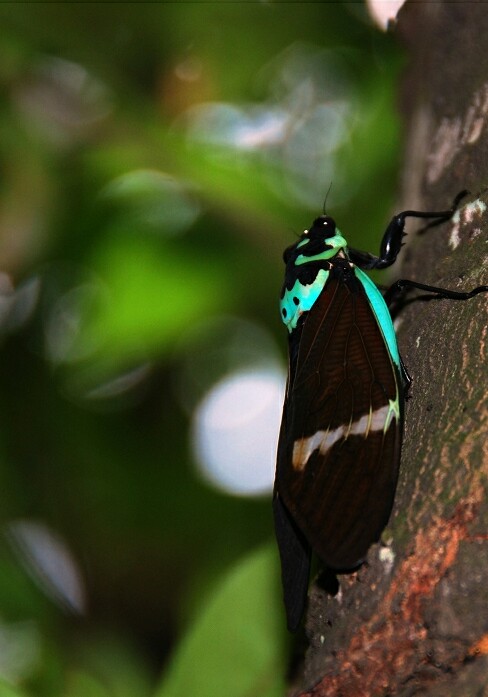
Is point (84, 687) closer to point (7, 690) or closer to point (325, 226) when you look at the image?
point (7, 690)

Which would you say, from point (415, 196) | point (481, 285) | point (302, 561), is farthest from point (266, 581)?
point (415, 196)

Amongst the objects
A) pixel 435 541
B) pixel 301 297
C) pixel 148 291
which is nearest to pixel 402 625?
pixel 435 541

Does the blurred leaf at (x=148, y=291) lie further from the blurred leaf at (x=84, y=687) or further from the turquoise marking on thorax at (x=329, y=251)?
the blurred leaf at (x=84, y=687)

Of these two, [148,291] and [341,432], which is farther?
[148,291]

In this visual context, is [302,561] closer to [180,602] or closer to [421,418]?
[421,418]

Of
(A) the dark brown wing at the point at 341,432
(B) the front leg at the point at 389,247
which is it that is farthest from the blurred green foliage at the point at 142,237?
(A) the dark brown wing at the point at 341,432

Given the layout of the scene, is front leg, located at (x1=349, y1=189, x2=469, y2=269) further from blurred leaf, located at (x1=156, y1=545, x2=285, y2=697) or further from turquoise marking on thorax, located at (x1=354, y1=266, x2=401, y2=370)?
blurred leaf, located at (x1=156, y1=545, x2=285, y2=697)

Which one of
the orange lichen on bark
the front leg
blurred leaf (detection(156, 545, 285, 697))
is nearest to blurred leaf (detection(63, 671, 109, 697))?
blurred leaf (detection(156, 545, 285, 697))
